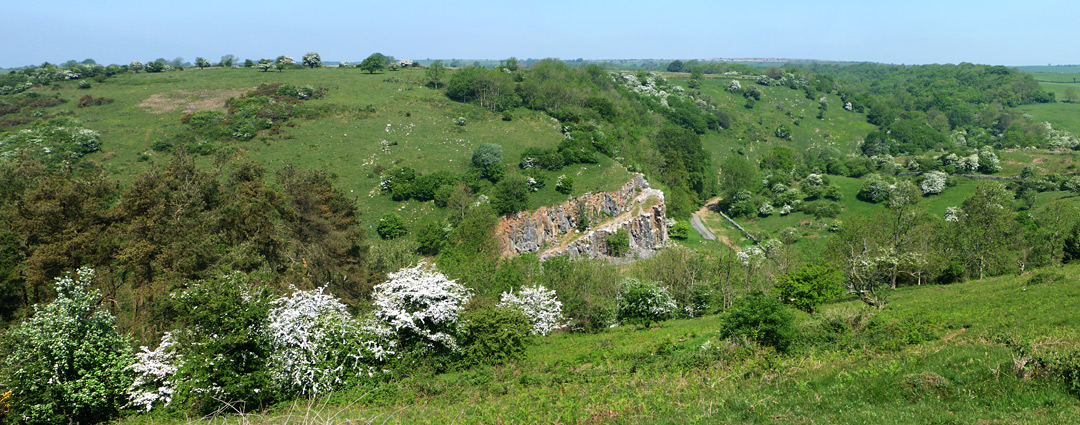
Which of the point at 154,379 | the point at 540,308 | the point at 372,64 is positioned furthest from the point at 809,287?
the point at 372,64

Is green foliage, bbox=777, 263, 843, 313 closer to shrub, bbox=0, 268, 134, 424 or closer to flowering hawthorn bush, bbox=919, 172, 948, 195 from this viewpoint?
shrub, bbox=0, 268, 134, 424

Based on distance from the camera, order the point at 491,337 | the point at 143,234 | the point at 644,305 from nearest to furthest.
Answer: the point at 491,337, the point at 143,234, the point at 644,305

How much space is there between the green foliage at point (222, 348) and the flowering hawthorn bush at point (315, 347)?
552mm

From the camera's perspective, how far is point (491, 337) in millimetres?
22156

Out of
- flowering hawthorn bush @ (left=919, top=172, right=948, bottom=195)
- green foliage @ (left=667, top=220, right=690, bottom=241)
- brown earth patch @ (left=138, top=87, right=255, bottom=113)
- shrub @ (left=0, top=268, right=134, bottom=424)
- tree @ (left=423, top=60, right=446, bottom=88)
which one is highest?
tree @ (left=423, top=60, right=446, bottom=88)

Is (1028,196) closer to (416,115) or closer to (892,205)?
(892,205)

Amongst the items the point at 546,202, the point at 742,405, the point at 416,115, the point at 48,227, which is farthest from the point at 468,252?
the point at 416,115

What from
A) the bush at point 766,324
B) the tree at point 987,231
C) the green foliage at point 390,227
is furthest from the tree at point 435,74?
the bush at point 766,324

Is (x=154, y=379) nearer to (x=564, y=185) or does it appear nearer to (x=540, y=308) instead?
(x=540, y=308)

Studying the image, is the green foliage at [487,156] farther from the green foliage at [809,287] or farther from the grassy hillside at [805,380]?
the grassy hillside at [805,380]

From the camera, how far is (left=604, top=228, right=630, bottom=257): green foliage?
61.3 meters

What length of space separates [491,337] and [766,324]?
11201 mm

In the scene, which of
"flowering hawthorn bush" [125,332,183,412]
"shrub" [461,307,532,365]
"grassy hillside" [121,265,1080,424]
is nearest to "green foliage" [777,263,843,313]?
"grassy hillside" [121,265,1080,424]

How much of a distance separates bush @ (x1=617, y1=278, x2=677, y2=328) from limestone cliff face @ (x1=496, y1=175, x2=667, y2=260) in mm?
21837
